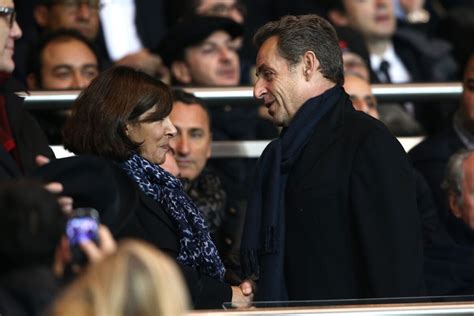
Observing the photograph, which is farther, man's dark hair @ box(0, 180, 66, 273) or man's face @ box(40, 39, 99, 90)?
man's face @ box(40, 39, 99, 90)

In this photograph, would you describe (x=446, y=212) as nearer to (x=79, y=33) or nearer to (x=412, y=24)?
(x=79, y=33)

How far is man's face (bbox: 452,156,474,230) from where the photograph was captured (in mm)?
7570

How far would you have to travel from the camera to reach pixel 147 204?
19.7ft

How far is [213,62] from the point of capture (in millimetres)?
9117

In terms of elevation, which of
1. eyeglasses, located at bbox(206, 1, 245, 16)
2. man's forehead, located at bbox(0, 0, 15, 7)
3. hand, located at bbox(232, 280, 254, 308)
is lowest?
hand, located at bbox(232, 280, 254, 308)

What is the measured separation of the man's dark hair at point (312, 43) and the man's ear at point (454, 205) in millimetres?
1533

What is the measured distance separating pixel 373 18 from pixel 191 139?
2.44 meters

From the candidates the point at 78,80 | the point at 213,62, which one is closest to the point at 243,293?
the point at 78,80

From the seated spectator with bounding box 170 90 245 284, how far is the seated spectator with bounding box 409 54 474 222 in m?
0.95

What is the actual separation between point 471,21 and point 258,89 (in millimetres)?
4672

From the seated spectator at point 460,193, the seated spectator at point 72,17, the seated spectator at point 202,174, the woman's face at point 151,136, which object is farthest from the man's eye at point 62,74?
the woman's face at point 151,136

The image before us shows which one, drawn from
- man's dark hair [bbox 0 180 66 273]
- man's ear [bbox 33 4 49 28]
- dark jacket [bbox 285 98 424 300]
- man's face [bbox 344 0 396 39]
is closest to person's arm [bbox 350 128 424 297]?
dark jacket [bbox 285 98 424 300]

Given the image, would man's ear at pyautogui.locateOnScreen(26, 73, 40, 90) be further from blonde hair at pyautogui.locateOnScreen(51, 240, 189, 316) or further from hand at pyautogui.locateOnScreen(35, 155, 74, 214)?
blonde hair at pyautogui.locateOnScreen(51, 240, 189, 316)

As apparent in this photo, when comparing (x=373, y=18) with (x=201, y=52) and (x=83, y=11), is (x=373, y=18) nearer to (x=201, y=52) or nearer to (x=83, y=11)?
(x=201, y=52)
